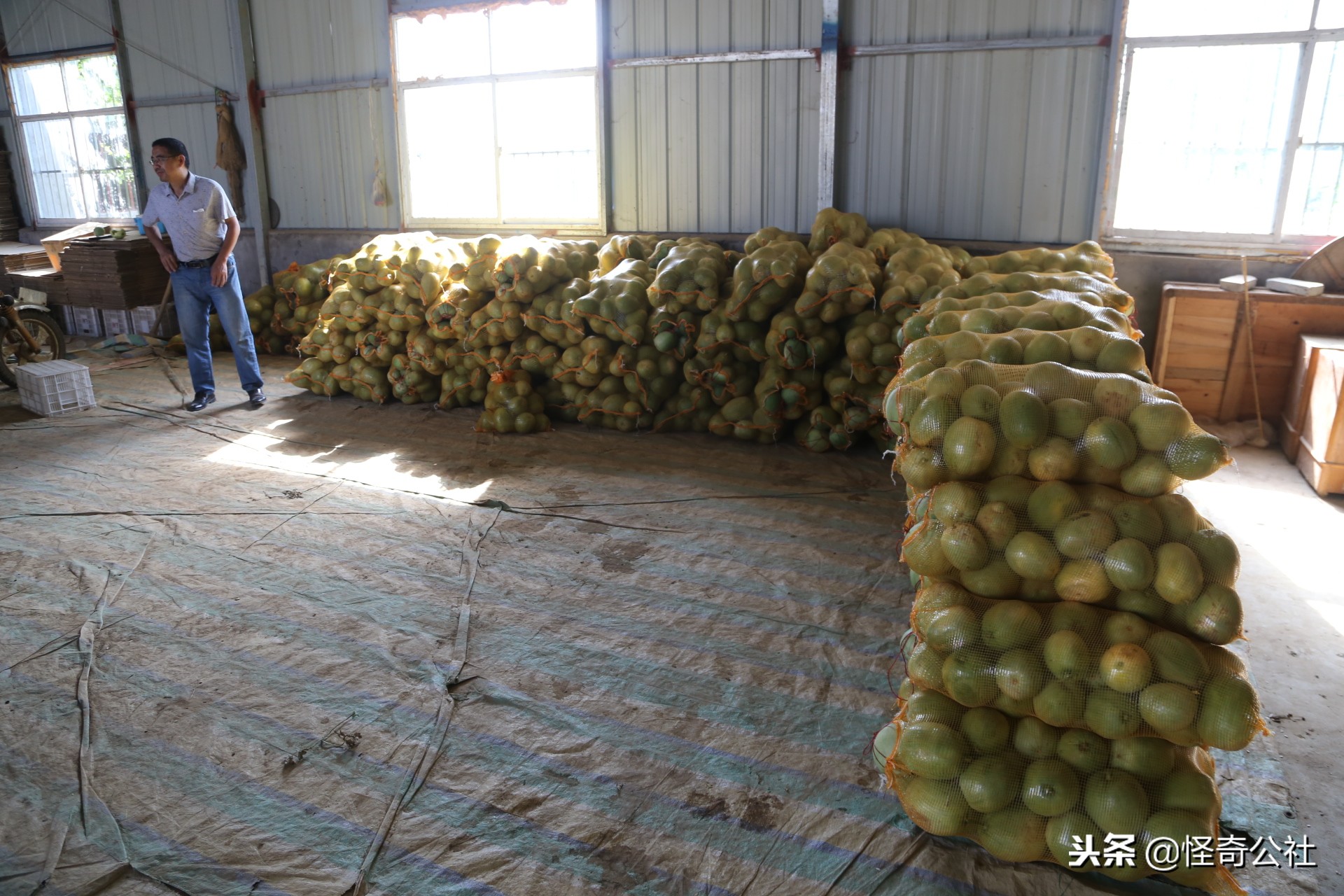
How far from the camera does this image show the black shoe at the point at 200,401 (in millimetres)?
7281

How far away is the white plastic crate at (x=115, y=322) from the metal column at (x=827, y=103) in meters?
9.51

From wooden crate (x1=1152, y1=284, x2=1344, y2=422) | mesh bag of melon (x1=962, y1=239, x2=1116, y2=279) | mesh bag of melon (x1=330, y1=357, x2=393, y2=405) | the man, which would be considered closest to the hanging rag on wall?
the man

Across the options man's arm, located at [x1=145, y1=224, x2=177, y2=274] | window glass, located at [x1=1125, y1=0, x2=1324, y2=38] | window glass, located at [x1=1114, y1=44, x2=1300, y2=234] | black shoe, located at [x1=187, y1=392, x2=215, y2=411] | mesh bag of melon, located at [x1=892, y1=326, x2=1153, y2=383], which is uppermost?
window glass, located at [x1=1125, y1=0, x2=1324, y2=38]

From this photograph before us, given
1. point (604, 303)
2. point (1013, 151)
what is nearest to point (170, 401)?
point (604, 303)

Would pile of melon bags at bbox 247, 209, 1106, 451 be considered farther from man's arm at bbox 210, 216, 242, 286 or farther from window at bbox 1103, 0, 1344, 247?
window at bbox 1103, 0, 1344, 247

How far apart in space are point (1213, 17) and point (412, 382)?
6968 mm

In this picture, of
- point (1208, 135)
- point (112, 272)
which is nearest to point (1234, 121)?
point (1208, 135)

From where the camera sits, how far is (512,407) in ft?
21.4

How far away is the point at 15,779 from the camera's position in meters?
2.69

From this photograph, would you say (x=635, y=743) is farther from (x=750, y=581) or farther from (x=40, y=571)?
(x=40, y=571)

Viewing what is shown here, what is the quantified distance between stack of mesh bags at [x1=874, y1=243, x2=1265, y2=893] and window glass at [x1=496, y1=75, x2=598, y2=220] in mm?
6799

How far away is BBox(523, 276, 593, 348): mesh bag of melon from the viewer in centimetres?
633

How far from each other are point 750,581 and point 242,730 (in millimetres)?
2240

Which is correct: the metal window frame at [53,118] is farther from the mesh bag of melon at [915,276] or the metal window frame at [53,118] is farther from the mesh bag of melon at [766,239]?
the mesh bag of melon at [915,276]
